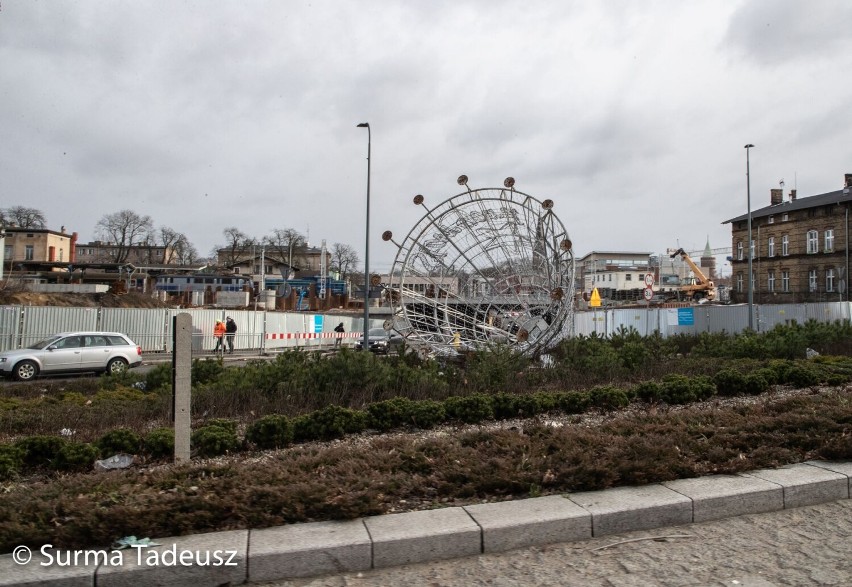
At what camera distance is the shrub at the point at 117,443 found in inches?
247

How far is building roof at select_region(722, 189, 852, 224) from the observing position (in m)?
57.6

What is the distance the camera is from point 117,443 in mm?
6289

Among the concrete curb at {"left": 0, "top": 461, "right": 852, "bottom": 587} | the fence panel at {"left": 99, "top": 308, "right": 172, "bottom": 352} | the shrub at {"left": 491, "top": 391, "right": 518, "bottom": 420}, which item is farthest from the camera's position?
the fence panel at {"left": 99, "top": 308, "right": 172, "bottom": 352}

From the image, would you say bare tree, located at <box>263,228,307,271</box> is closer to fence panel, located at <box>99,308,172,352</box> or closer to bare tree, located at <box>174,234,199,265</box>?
bare tree, located at <box>174,234,199,265</box>

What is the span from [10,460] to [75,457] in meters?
0.54

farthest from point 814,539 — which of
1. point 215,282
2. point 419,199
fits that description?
point 215,282

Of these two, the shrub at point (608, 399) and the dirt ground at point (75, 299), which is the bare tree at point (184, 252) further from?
the shrub at point (608, 399)

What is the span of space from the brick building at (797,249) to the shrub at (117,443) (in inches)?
2365

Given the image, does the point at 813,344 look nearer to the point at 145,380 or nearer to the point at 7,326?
the point at 145,380

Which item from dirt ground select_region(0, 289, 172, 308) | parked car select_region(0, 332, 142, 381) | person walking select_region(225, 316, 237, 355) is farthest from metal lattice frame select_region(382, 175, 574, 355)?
dirt ground select_region(0, 289, 172, 308)

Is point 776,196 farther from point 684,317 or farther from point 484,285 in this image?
point 484,285

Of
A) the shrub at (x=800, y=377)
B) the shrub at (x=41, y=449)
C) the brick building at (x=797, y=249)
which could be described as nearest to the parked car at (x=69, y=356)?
the shrub at (x=41, y=449)

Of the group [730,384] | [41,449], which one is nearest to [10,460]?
[41,449]

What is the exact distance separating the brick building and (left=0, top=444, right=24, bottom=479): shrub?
60969mm
